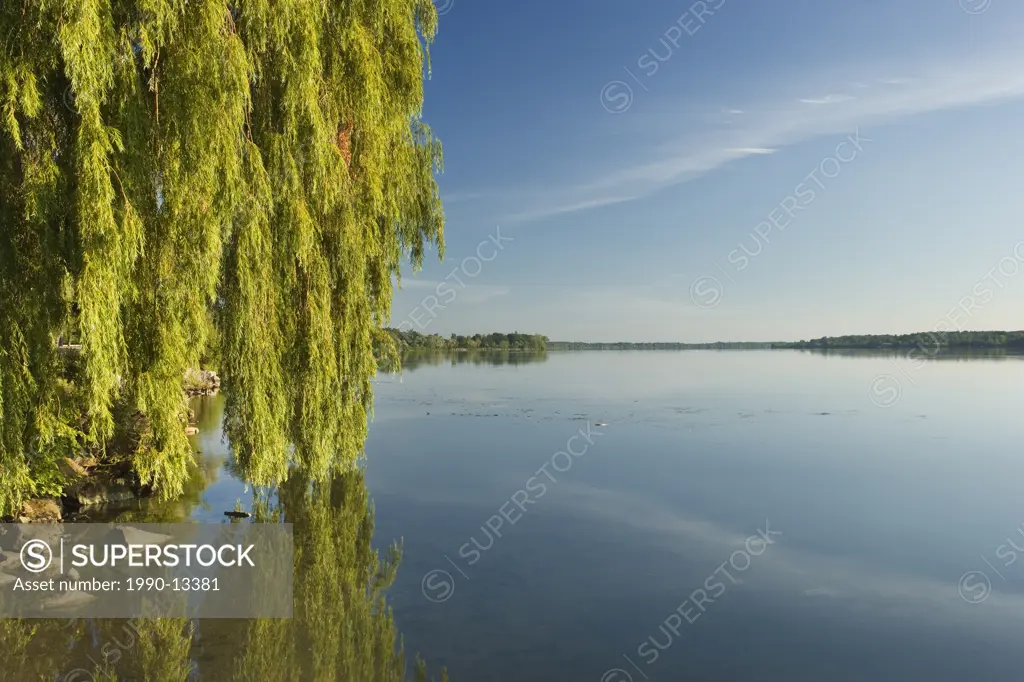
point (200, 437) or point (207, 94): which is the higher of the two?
point (207, 94)

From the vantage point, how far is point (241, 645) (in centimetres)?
711

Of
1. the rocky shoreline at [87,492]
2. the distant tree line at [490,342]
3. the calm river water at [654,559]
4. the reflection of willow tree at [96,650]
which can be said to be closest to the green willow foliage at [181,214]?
the reflection of willow tree at [96,650]

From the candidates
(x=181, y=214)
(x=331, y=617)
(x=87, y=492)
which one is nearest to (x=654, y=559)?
(x=331, y=617)

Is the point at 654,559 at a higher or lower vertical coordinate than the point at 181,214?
lower

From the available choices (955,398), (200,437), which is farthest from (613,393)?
(200,437)

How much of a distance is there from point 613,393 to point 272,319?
96.7ft

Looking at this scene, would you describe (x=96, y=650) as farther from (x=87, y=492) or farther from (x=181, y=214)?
(x=87, y=492)

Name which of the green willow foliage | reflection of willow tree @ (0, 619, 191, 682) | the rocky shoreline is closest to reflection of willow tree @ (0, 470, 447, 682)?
reflection of willow tree @ (0, 619, 191, 682)

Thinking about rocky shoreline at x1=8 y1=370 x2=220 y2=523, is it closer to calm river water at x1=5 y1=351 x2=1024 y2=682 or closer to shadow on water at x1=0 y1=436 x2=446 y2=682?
calm river water at x1=5 y1=351 x2=1024 y2=682

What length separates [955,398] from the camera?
1243 inches

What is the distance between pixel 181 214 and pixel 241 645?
4.16 meters

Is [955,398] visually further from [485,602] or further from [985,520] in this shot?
[485,602]

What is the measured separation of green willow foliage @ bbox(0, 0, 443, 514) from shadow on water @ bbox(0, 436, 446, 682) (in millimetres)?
1464

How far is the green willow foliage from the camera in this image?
6.02 m
